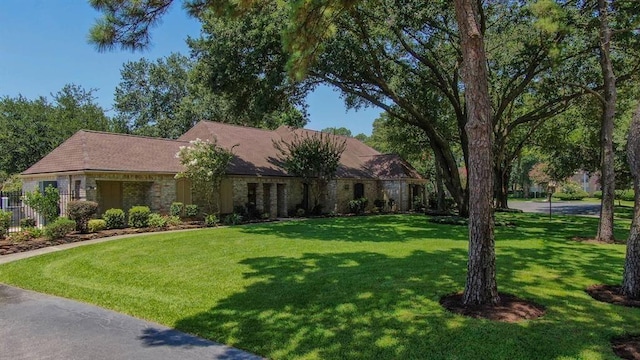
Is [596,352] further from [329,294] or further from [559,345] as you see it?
[329,294]

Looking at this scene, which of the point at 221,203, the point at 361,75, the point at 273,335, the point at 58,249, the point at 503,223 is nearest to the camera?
the point at 273,335

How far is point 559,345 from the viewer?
441 centimetres

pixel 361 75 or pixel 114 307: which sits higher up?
pixel 361 75

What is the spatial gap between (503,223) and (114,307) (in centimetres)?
1716

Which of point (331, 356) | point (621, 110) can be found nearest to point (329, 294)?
point (331, 356)

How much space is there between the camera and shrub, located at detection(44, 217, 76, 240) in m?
12.8

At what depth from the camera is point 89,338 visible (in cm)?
508

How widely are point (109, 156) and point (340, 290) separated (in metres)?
14.7

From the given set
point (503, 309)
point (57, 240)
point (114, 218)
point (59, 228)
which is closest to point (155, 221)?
point (114, 218)

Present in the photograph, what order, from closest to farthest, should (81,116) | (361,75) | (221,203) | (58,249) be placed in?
(58,249)
(361,75)
(221,203)
(81,116)

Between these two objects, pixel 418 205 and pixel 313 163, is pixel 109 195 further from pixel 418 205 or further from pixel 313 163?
pixel 418 205

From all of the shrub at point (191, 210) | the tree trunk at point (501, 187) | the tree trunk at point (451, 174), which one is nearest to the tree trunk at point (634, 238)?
the tree trunk at point (451, 174)

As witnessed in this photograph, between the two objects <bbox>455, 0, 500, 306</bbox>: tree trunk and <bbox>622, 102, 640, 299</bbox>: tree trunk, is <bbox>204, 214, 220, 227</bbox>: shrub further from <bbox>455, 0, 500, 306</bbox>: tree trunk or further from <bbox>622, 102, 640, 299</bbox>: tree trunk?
<bbox>622, 102, 640, 299</bbox>: tree trunk

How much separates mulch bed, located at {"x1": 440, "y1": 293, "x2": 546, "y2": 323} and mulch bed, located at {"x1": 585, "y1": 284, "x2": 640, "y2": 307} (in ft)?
4.29
